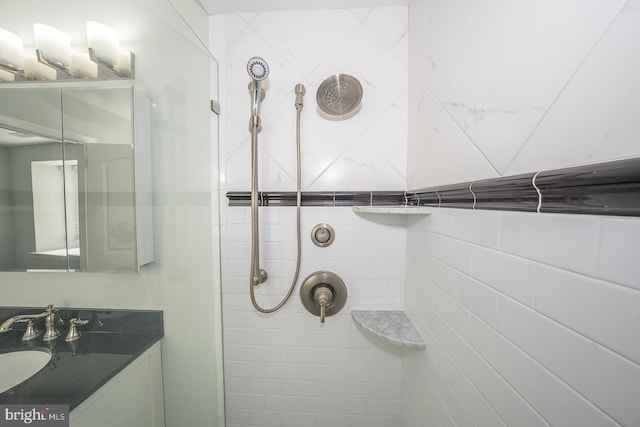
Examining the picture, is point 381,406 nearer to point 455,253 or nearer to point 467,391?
point 467,391

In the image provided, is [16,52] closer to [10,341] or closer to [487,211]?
[10,341]

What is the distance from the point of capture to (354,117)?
0.91m

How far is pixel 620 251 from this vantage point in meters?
0.24

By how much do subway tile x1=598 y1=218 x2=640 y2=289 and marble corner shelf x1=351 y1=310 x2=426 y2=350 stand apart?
0.61 metres

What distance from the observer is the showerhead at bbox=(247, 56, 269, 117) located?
2.51ft

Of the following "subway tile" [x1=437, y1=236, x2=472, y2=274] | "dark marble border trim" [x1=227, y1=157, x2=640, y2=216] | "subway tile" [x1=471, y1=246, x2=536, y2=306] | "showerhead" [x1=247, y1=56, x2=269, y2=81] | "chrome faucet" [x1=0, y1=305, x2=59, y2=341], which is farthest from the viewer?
"showerhead" [x1=247, y1=56, x2=269, y2=81]

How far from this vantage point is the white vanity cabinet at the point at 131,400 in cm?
61

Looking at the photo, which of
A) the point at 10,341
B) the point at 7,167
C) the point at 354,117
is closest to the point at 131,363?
the point at 10,341

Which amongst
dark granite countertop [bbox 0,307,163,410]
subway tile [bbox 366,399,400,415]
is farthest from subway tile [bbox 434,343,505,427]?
dark granite countertop [bbox 0,307,163,410]

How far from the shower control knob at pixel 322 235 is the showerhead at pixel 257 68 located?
646 millimetres

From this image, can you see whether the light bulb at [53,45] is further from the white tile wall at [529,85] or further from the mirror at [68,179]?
the white tile wall at [529,85]

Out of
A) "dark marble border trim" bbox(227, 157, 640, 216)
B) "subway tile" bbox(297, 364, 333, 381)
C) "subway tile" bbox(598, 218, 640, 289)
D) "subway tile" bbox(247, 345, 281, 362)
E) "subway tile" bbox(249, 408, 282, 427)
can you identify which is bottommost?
"subway tile" bbox(249, 408, 282, 427)

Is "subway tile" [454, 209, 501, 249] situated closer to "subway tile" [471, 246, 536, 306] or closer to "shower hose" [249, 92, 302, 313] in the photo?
"subway tile" [471, 246, 536, 306]

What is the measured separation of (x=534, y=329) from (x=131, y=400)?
120cm
